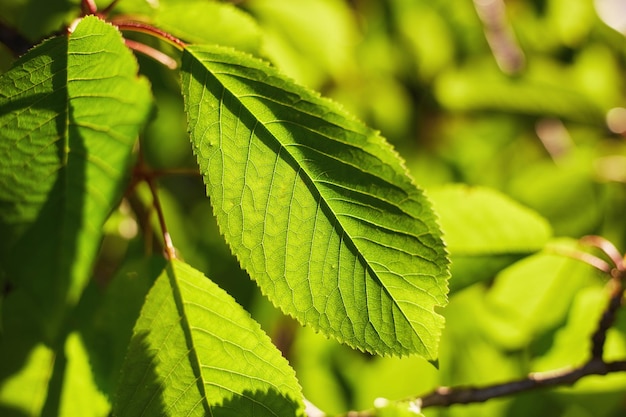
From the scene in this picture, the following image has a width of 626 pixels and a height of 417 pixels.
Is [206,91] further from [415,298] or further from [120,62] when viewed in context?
[415,298]

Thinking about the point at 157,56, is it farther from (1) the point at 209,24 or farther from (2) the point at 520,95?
(2) the point at 520,95

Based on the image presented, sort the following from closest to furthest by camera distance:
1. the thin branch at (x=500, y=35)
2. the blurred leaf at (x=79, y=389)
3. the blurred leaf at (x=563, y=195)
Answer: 1. the blurred leaf at (x=79, y=389)
2. the blurred leaf at (x=563, y=195)
3. the thin branch at (x=500, y=35)

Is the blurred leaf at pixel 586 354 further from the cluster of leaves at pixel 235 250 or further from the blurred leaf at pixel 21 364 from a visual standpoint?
the blurred leaf at pixel 21 364

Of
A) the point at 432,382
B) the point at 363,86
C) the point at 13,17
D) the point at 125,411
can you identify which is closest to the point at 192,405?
the point at 125,411

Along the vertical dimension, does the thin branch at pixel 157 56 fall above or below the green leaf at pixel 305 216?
above

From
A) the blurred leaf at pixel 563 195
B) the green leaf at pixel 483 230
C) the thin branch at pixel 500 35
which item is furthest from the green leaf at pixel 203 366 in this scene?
the thin branch at pixel 500 35
